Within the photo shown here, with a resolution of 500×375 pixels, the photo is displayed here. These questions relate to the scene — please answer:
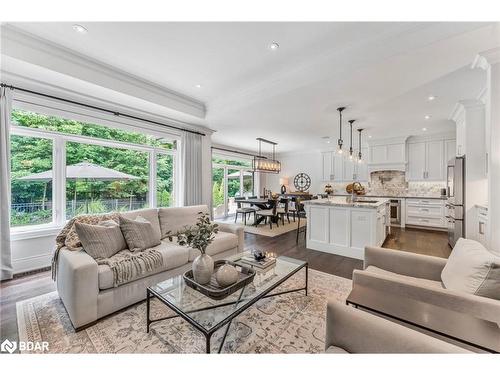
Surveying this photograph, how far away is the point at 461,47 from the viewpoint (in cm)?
212

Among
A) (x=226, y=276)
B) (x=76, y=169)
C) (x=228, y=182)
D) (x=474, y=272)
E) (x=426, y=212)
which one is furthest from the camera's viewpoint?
(x=228, y=182)

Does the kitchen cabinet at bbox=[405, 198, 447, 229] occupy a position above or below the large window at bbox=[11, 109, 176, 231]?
below

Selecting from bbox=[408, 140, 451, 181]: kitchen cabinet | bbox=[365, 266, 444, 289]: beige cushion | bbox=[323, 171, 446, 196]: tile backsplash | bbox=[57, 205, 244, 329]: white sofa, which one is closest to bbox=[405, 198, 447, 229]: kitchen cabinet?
bbox=[323, 171, 446, 196]: tile backsplash

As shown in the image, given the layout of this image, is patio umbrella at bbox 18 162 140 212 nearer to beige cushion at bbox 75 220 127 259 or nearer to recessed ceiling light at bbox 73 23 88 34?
beige cushion at bbox 75 220 127 259

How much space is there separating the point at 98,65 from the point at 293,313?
3.79 m

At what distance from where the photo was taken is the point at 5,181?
261 cm

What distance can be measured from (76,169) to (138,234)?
192 centimetres

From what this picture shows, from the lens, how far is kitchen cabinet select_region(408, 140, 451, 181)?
5855 mm

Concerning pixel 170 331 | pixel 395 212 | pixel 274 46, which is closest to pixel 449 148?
pixel 395 212

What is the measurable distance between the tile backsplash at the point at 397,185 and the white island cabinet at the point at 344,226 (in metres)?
3.53

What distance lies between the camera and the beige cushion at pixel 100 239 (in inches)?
84.0

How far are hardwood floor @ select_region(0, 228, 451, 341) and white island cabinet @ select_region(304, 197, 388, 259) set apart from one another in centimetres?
19

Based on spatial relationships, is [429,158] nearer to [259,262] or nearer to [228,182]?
[228,182]
